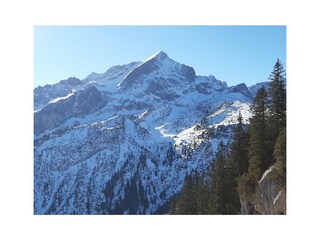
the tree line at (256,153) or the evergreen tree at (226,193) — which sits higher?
the tree line at (256,153)

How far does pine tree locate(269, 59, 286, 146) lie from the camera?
38.5m

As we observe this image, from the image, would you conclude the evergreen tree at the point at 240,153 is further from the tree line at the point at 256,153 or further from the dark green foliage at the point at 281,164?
the dark green foliage at the point at 281,164

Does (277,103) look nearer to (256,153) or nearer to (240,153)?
(256,153)

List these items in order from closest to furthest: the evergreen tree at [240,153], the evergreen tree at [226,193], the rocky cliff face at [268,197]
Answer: the rocky cliff face at [268,197], the evergreen tree at [240,153], the evergreen tree at [226,193]

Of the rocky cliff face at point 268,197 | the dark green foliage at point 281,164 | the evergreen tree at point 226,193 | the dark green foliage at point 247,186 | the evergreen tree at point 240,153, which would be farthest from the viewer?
the evergreen tree at point 226,193

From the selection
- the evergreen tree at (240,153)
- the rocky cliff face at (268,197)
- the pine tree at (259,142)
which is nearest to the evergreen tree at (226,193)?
the evergreen tree at (240,153)

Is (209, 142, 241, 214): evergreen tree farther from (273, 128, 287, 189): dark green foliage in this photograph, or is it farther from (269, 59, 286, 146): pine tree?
(273, 128, 287, 189): dark green foliage

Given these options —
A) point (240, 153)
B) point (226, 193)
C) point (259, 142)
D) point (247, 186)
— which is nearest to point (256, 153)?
point (259, 142)

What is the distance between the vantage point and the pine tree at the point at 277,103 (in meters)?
38.5
